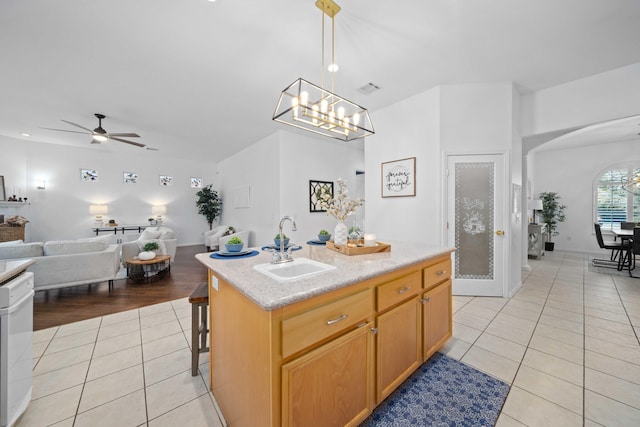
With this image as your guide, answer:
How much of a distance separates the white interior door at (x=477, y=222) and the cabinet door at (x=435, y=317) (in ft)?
5.23

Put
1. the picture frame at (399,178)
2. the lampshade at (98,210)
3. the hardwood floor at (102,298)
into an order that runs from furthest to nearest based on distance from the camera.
Answer: 1. the lampshade at (98,210)
2. the picture frame at (399,178)
3. the hardwood floor at (102,298)

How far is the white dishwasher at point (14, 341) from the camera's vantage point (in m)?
1.31

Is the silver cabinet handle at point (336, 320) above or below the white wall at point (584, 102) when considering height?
below

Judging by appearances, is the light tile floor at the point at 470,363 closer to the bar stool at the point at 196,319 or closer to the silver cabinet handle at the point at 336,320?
the bar stool at the point at 196,319

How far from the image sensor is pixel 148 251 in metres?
4.39

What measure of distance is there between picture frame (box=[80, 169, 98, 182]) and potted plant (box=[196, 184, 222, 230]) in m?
2.68

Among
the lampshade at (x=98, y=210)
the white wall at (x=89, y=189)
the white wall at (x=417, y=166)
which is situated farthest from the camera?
the lampshade at (x=98, y=210)

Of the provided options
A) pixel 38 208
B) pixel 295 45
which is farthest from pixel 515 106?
pixel 38 208

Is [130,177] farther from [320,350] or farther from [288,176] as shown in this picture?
[320,350]

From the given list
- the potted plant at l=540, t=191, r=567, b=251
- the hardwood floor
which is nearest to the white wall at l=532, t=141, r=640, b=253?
the potted plant at l=540, t=191, r=567, b=251

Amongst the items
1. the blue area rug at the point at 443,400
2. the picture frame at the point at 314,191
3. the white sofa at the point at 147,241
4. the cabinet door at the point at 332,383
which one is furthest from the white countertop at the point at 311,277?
the white sofa at the point at 147,241

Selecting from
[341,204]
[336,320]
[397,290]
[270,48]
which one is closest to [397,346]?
[397,290]

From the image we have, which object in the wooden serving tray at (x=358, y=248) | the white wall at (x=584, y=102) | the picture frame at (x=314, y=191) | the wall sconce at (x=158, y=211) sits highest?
the white wall at (x=584, y=102)

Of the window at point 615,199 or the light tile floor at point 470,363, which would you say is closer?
the light tile floor at point 470,363
